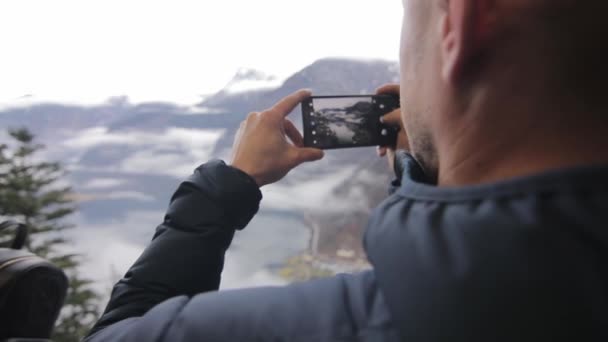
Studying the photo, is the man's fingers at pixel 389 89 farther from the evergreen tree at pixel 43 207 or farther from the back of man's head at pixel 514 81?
the evergreen tree at pixel 43 207

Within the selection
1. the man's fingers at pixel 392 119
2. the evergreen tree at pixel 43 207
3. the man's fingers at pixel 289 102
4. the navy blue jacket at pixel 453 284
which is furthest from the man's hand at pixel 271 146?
the evergreen tree at pixel 43 207

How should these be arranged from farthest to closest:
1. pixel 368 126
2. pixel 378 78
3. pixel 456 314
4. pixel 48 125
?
pixel 48 125, pixel 378 78, pixel 368 126, pixel 456 314

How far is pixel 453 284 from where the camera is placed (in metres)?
0.39

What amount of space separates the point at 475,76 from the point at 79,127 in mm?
1727

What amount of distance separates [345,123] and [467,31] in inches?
19.5

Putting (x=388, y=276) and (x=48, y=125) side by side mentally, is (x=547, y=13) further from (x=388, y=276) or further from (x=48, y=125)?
(x=48, y=125)

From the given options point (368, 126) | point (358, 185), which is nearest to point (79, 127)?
point (358, 185)

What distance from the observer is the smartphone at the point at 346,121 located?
3.00 ft

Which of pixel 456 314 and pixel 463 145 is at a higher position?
pixel 463 145

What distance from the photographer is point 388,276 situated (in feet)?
1.44

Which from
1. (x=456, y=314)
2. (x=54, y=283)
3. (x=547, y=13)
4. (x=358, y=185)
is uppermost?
(x=547, y=13)

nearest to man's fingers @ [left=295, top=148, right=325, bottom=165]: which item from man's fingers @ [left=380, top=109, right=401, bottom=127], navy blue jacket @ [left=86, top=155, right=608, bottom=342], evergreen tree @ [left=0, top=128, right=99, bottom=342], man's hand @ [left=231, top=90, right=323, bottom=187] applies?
man's hand @ [left=231, top=90, right=323, bottom=187]

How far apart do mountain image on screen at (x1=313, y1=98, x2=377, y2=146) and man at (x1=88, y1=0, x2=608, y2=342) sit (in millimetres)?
334

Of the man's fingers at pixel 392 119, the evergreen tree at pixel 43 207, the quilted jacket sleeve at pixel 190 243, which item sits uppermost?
the man's fingers at pixel 392 119
